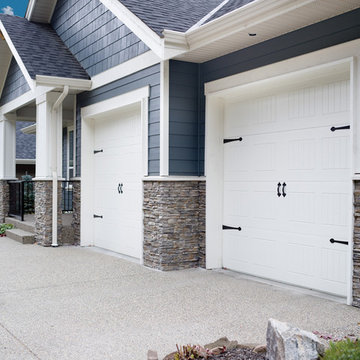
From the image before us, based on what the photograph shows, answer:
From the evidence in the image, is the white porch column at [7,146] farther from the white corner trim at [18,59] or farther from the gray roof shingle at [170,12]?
the gray roof shingle at [170,12]

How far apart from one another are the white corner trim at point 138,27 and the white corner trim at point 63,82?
64.3 inches

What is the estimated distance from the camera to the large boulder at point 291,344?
2881mm

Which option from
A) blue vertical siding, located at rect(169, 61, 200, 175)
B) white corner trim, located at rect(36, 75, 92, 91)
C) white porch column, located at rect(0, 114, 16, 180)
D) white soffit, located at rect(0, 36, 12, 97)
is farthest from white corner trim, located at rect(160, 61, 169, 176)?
white porch column, located at rect(0, 114, 16, 180)

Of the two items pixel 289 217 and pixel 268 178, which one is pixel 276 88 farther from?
pixel 289 217

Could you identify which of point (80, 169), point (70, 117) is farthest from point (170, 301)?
point (70, 117)

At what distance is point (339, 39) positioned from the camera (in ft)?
16.9

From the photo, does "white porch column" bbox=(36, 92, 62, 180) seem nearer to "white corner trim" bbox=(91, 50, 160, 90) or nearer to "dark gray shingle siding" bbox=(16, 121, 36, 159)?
"white corner trim" bbox=(91, 50, 160, 90)

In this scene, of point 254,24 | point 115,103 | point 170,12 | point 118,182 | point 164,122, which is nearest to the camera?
point 254,24

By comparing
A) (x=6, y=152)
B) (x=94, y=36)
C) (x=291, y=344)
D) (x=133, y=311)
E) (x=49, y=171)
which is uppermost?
(x=94, y=36)

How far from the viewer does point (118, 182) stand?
872 cm

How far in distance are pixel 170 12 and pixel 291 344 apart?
5.72 meters

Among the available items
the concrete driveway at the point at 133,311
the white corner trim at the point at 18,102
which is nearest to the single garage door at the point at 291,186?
the concrete driveway at the point at 133,311

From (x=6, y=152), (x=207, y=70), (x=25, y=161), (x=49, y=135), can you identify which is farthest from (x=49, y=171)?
(x=25, y=161)

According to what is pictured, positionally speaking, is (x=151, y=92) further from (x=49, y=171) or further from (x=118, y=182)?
(x=49, y=171)
